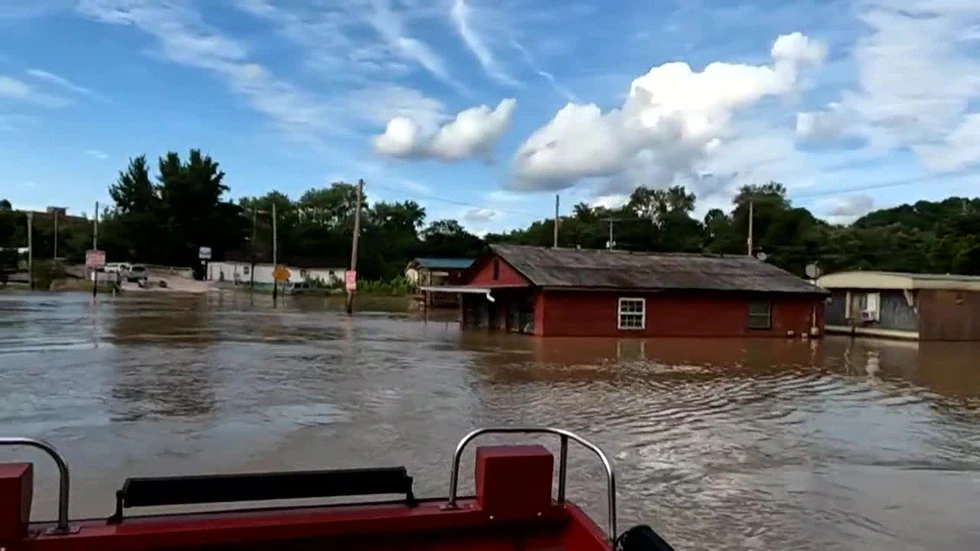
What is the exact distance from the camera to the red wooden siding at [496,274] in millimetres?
27516

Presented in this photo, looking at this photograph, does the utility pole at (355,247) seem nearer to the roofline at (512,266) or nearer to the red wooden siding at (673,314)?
the roofline at (512,266)

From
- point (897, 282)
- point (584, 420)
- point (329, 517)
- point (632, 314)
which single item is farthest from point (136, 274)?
point (329, 517)

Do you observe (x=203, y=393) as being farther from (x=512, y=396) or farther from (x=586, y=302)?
(x=586, y=302)

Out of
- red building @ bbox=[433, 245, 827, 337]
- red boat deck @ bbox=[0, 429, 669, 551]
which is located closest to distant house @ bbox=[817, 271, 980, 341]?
red building @ bbox=[433, 245, 827, 337]

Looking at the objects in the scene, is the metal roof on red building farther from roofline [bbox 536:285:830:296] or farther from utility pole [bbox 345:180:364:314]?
utility pole [bbox 345:180:364:314]

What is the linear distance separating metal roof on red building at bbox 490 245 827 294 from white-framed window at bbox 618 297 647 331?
557mm

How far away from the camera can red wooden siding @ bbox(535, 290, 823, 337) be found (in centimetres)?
2625

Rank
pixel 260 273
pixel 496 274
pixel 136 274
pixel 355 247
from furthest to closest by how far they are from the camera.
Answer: pixel 260 273 → pixel 136 274 → pixel 355 247 → pixel 496 274

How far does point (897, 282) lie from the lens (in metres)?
30.1

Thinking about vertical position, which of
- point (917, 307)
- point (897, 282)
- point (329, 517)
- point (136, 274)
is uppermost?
point (897, 282)

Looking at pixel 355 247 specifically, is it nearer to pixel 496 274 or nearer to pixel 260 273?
pixel 496 274

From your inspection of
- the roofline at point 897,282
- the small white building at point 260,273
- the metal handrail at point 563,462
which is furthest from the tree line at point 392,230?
the metal handrail at point 563,462

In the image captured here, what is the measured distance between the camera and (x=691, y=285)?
28047 mm

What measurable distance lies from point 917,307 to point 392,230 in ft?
237
